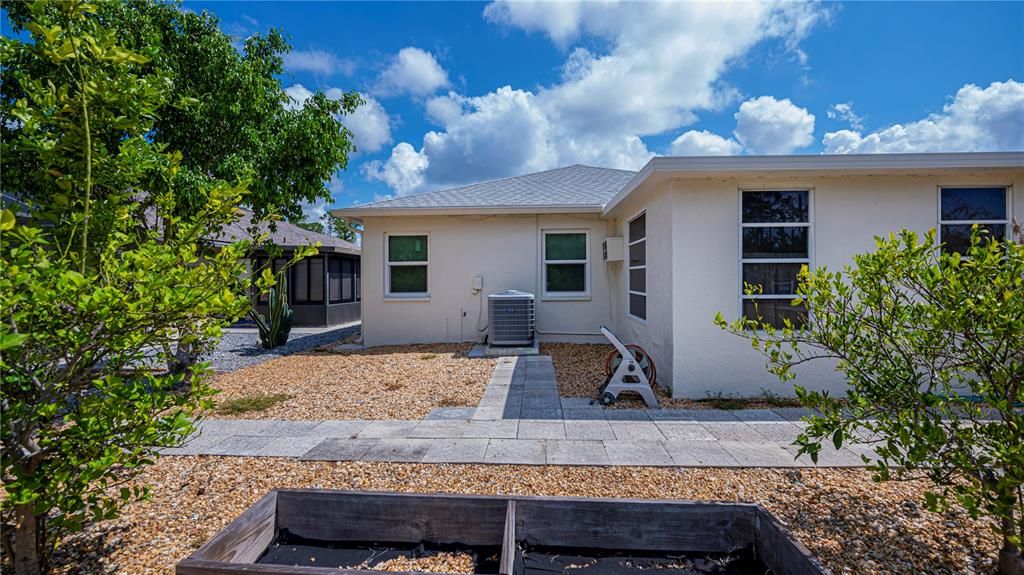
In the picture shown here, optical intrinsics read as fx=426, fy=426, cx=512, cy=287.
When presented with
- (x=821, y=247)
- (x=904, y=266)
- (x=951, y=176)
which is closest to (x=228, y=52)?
(x=904, y=266)

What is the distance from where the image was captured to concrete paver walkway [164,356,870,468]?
133 inches

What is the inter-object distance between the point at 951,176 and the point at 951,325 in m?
4.72

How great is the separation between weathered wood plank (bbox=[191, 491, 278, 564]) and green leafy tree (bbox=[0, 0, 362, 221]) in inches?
166

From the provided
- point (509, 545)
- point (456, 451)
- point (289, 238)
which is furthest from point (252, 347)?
point (509, 545)

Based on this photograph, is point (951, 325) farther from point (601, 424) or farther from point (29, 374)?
point (29, 374)

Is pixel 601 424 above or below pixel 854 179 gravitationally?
below

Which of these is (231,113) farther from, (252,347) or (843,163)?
(843,163)

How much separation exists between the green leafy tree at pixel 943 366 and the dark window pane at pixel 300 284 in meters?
13.9

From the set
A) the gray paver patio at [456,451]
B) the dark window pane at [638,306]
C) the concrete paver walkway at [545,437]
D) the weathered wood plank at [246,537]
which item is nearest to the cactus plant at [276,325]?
the concrete paver walkway at [545,437]

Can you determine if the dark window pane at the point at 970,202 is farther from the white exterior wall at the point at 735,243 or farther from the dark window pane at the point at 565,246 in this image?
the dark window pane at the point at 565,246

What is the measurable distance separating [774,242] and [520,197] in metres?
5.32

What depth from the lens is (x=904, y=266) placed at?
2135mm

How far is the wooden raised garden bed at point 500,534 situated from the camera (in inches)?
85.4

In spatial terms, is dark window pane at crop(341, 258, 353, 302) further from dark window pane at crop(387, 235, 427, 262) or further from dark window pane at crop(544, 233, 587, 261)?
dark window pane at crop(544, 233, 587, 261)
